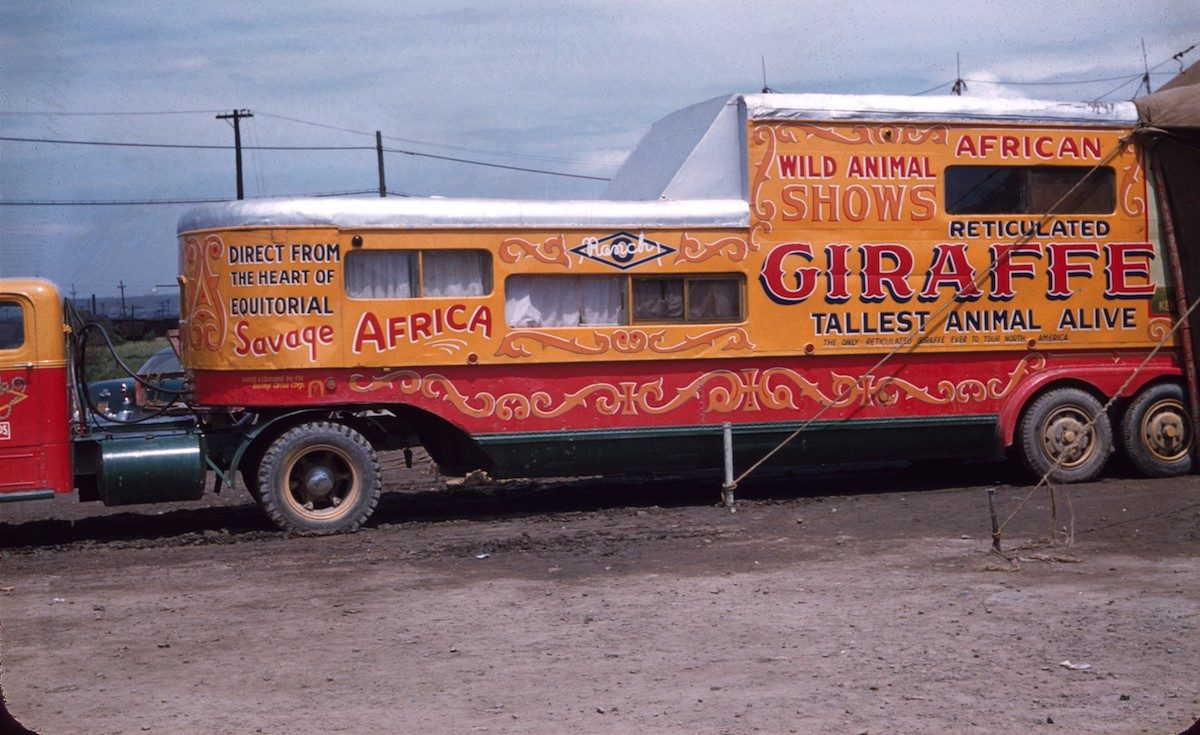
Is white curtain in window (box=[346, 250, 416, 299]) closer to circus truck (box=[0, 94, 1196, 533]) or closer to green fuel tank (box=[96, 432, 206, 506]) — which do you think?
circus truck (box=[0, 94, 1196, 533])

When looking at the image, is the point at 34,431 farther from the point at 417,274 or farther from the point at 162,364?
the point at 162,364

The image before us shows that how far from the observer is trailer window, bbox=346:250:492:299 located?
11367mm

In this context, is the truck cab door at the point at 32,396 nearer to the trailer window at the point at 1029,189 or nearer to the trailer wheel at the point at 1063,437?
the trailer window at the point at 1029,189

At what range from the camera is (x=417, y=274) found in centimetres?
1146

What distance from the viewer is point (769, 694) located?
6.21m

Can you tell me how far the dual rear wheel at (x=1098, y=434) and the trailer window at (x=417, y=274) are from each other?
5.52m

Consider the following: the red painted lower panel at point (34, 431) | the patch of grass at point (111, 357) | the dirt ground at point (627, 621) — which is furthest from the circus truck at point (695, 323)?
the patch of grass at point (111, 357)

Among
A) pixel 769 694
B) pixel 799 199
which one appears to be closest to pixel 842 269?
pixel 799 199

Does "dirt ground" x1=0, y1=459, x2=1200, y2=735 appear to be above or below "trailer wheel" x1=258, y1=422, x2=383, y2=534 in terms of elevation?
below

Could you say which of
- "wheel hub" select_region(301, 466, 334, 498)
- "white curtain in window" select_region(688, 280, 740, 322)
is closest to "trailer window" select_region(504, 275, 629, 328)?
"white curtain in window" select_region(688, 280, 740, 322)

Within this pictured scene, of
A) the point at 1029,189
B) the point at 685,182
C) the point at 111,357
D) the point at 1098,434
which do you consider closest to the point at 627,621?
the point at 685,182

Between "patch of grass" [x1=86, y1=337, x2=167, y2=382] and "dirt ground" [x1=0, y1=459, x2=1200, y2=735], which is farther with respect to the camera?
"patch of grass" [x1=86, y1=337, x2=167, y2=382]

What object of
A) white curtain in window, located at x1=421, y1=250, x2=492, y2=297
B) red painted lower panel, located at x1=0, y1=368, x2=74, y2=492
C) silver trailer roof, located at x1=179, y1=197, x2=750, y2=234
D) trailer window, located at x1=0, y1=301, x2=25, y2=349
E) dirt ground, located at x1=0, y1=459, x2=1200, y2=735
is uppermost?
silver trailer roof, located at x1=179, y1=197, x2=750, y2=234

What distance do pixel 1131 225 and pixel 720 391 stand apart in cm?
449
